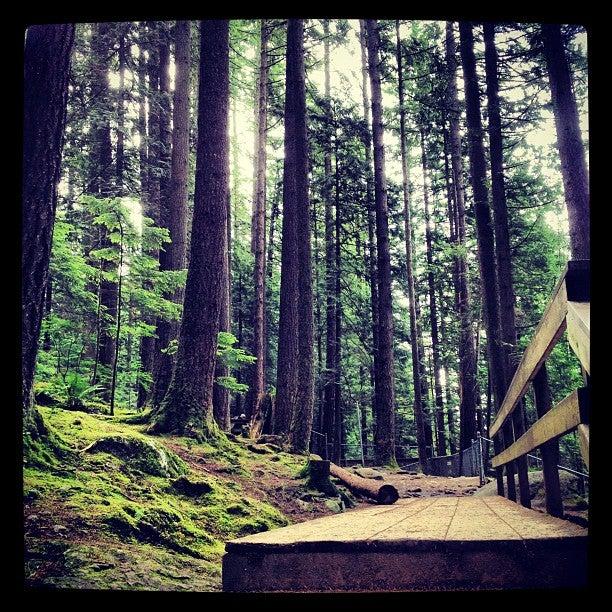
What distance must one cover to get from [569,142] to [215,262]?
199 inches

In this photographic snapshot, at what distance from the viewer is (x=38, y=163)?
339 centimetres

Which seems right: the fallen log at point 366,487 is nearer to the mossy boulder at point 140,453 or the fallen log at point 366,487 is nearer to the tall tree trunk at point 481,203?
the mossy boulder at point 140,453

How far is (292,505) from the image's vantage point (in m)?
5.67

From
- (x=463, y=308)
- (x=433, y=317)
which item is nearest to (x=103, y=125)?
(x=463, y=308)

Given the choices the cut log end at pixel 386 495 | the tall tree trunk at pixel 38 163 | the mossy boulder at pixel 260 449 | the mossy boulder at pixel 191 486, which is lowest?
the cut log end at pixel 386 495

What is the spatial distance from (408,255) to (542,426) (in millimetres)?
13383

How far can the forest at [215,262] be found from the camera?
345 cm

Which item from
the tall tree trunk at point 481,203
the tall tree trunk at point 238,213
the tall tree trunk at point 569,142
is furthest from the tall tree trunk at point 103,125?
the tall tree trunk at point 569,142

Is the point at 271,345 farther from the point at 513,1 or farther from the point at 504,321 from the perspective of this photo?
the point at 513,1

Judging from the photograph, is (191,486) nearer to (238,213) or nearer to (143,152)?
(143,152)

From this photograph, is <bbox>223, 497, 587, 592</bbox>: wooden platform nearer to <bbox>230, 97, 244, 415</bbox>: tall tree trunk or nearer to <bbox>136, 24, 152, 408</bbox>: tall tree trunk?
<bbox>136, 24, 152, 408</bbox>: tall tree trunk

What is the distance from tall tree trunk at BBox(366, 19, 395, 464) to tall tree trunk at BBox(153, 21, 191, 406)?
510 centimetres

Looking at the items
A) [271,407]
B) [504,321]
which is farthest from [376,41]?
[271,407]

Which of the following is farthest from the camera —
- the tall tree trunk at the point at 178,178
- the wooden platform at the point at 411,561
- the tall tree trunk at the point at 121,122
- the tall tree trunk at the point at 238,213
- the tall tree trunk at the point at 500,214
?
the tall tree trunk at the point at 238,213
